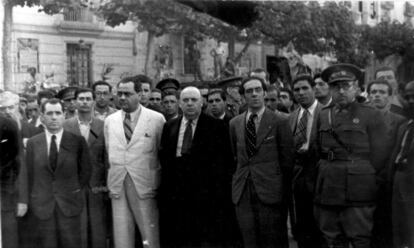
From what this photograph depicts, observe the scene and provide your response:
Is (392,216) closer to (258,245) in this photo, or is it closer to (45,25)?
(258,245)

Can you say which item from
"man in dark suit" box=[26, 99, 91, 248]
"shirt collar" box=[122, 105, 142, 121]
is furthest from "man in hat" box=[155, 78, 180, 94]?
"man in dark suit" box=[26, 99, 91, 248]

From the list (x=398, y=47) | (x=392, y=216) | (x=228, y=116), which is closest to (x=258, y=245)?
(x=392, y=216)

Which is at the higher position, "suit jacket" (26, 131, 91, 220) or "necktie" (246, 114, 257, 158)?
"necktie" (246, 114, 257, 158)

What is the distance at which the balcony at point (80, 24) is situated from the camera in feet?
17.1

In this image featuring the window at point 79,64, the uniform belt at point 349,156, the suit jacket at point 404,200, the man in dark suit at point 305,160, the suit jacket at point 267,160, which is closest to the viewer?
the suit jacket at point 404,200

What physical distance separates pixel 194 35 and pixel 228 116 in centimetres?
115

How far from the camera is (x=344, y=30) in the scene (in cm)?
673

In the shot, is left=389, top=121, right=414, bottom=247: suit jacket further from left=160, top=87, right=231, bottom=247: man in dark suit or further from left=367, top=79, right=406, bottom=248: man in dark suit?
left=160, top=87, right=231, bottom=247: man in dark suit

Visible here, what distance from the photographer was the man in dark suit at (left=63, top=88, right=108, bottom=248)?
15.8ft

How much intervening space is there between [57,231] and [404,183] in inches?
110

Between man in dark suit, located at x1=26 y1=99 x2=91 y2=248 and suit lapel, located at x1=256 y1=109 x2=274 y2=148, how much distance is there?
157 cm

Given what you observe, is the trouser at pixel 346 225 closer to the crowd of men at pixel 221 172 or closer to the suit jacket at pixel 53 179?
the crowd of men at pixel 221 172

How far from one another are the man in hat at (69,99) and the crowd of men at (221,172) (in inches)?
22.1

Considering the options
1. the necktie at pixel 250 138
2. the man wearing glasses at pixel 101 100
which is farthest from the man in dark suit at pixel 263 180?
the man wearing glasses at pixel 101 100
